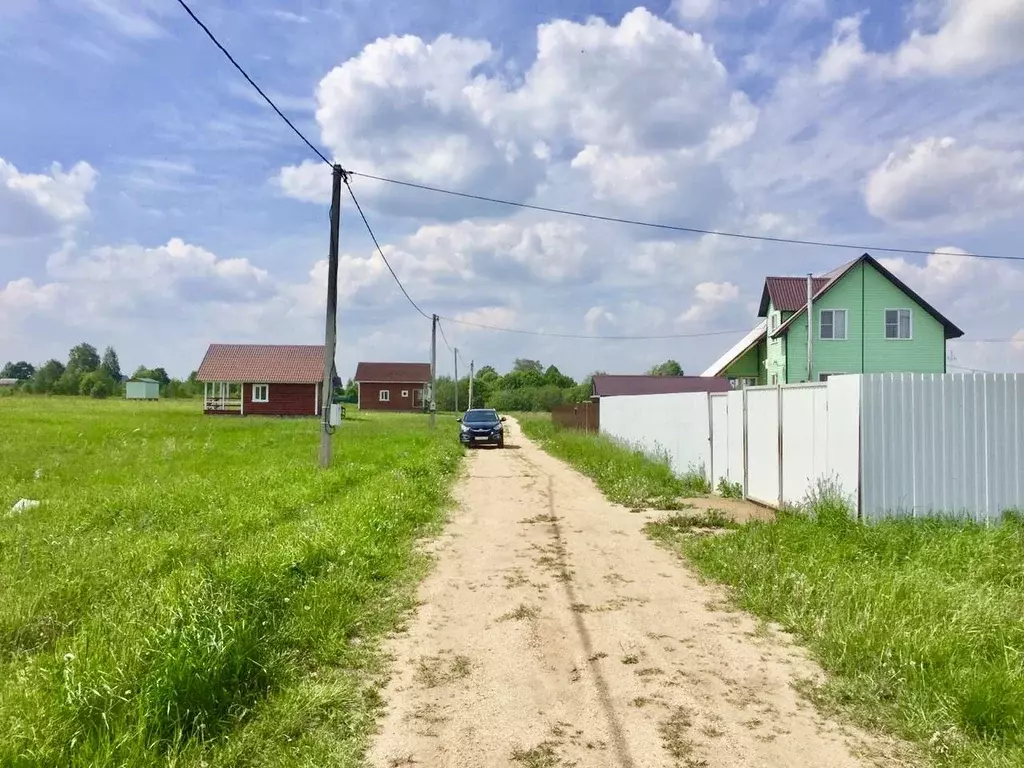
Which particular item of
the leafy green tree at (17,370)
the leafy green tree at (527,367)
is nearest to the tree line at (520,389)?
the leafy green tree at (527,367)

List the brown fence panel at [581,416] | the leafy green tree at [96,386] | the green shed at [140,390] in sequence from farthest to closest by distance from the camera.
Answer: the leafy green tree at [96,386] < the green shed at [140,390] < the brown fence panel at [581,416]

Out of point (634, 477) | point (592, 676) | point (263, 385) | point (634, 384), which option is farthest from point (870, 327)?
point (263, 385)

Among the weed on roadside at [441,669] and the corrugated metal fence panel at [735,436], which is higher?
the corrugated metal fence panel at [735,436]

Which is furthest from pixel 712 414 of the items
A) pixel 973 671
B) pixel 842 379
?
pixel 973 671

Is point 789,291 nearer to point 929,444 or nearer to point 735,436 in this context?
point 735,436

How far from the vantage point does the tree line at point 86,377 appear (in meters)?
99.8

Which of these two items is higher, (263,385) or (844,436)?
(263,385)

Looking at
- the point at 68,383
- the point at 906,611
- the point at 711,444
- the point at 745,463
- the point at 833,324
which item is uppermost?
the point at 833,324

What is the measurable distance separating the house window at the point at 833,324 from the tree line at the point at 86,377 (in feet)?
212

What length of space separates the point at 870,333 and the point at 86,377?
102 metres

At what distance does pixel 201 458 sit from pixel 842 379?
14.8 metres

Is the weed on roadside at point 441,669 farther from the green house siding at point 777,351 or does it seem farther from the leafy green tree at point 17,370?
the leafy green tree at point 17,370

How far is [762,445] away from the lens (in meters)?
11.4

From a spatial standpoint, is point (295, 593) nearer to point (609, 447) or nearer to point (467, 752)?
point (467, 752)
